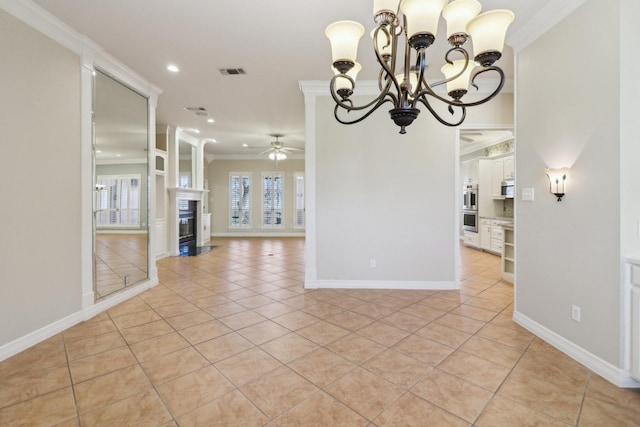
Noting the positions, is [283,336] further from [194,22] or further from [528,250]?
[194,22]

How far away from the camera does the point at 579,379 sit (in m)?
2.09

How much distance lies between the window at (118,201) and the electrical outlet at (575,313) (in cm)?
479

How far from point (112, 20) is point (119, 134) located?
141 centimetres

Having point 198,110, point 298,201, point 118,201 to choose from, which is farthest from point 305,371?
point 298,201

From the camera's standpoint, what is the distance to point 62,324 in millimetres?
2867

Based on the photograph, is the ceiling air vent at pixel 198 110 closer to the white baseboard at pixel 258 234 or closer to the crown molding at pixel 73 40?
the crown molding at pixel 73 40

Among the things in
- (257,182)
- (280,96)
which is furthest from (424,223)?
(257,182)

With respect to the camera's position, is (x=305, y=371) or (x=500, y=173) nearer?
(x=305, y=371)

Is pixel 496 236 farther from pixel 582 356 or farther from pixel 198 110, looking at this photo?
pixel 198 110

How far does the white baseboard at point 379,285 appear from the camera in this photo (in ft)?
13.9

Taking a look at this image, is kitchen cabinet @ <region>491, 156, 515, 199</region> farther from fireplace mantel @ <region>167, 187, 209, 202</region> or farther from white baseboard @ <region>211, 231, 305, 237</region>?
fireplace mantel @ <region>167, 187, 209, 202</region>

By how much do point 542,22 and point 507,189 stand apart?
485 centimetres

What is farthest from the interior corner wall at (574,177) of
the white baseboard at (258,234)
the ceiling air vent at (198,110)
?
the white baseboard at (258,234)

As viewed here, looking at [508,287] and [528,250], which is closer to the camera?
[528,250]
